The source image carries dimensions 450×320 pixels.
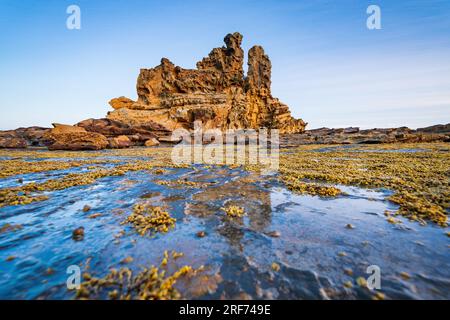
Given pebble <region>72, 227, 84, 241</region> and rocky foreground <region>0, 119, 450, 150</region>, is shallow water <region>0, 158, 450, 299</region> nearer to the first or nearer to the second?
pebble <region>72, 227, 84, 241</region>

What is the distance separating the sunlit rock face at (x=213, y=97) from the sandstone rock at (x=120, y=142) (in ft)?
39.7

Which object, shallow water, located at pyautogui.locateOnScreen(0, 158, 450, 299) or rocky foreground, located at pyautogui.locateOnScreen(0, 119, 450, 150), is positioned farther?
rocky foreground, located at pyautogui.locateOnScreen(0, 119, 450, 150)

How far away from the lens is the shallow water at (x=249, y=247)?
3.23 metres

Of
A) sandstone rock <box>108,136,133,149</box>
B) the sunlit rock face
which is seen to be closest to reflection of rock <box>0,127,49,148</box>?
sandstone rock <box>108,136,133,149</box>

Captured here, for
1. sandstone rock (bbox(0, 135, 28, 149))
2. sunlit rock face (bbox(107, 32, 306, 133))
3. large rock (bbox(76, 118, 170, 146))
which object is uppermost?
sunlit rock face (bbox(107, 32, 306, 133))

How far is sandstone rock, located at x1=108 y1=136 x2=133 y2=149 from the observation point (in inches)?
1373

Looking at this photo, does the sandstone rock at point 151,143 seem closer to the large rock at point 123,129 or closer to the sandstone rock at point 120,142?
the large rock at point 123,129

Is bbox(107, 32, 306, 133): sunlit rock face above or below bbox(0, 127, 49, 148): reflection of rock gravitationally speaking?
above

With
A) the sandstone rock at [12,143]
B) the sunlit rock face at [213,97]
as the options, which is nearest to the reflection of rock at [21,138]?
the sandstone rock at [12,143]

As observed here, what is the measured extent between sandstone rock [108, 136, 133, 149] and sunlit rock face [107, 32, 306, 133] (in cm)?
1209

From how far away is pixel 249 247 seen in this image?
176 inches

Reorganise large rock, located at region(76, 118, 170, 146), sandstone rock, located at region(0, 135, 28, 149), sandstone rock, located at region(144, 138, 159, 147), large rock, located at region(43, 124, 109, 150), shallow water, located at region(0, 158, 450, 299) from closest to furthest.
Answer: shallow water, located at region(0, 158, 450, 299), large rock, located at region(43, 124, 109, 150), sandstone rock, located at region(0, 135, 28, 149), large rock, located at region(76, 118, 170, 146), sandstone rock, located at region(144, 138, 159, 147)

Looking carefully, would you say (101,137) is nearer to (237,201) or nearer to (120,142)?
(120,142)

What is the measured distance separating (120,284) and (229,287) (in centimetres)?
164
